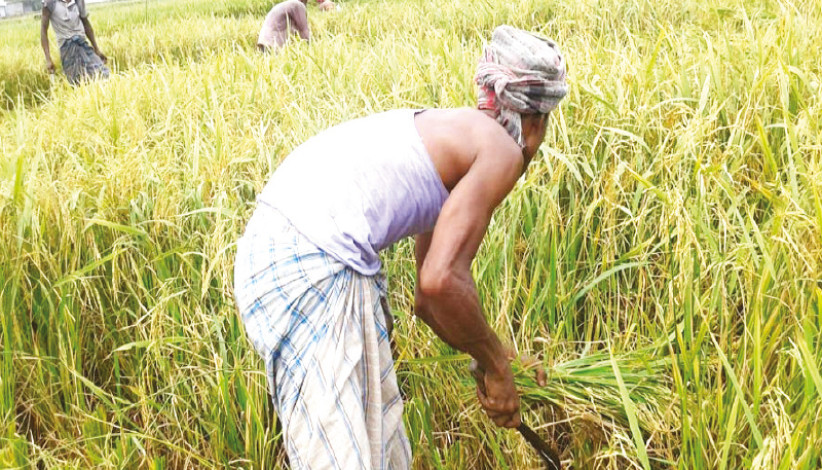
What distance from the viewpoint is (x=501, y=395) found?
158cm

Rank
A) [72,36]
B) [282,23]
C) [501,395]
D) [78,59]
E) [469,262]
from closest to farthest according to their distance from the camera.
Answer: [469,262]
[501,395]
[282,23]
[72,36]
[78,59]

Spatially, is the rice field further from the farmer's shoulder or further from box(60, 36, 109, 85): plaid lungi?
box(60, 36, 109, 85): plaid lungi

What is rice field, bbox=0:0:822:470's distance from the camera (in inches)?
67.1

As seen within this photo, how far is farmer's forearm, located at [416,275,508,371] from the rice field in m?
0.24

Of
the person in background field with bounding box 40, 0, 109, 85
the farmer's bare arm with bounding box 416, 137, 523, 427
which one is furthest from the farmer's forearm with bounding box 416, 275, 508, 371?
the person in background field with bounding box 40, 0, 109, 85

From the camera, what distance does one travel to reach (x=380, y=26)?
6355 millimetres

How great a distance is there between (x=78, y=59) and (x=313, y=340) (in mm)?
5300

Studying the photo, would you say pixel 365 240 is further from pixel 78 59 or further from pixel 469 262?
pixel 78 59

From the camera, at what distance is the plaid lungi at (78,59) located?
19.5 feet

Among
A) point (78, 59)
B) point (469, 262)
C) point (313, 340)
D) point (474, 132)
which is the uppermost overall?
point (474, 132)

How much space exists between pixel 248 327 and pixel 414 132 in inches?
20.2

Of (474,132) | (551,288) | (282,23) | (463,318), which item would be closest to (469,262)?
(463,318)

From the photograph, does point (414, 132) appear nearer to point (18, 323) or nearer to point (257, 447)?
point (257, 447)

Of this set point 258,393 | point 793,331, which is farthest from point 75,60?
point 793,331
